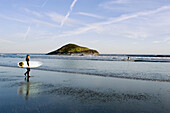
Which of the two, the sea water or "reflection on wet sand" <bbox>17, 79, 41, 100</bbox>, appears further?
the sea water

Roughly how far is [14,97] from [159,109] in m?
7.03

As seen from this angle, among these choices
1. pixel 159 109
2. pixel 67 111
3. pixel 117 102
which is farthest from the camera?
pixel 117 102

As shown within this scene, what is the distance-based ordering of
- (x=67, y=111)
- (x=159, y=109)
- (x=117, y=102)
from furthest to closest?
1. (x=117, y=102)
2. (x=159, y=109)
3. (x=67, y=111)

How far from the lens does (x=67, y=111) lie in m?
5.67

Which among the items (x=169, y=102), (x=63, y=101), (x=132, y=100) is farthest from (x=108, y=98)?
(x=169, y=102)

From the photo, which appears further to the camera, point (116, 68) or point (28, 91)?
point (116, 68)

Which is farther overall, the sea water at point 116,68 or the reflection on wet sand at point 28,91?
the sea water at point 116,68

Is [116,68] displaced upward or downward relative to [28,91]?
upward

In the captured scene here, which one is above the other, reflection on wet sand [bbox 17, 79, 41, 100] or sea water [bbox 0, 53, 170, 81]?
sea water [bbox 0, 53, 170, 81]

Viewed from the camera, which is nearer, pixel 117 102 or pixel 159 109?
pixel 159 109

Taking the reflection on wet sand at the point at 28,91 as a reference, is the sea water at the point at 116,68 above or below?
above

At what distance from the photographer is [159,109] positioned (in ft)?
19.8

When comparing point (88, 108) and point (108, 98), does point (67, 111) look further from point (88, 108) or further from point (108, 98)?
point (108, 98)

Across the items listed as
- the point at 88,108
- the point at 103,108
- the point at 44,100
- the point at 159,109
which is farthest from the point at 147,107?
the point at 44,100
